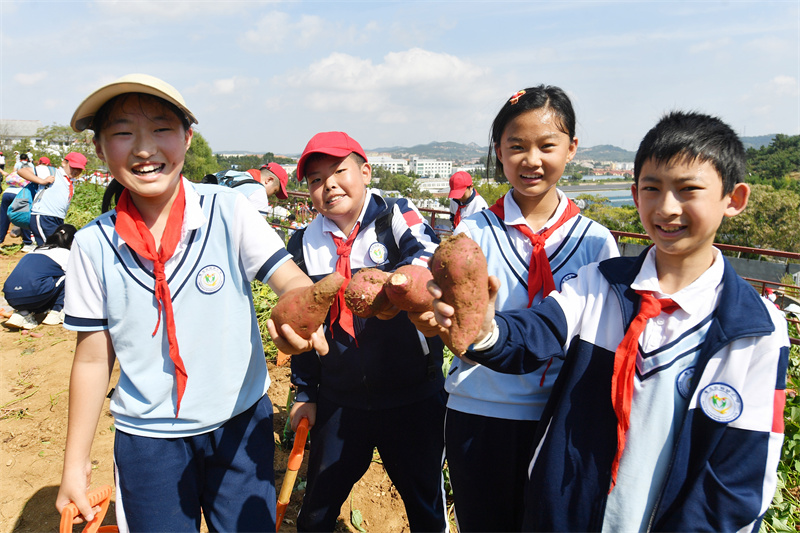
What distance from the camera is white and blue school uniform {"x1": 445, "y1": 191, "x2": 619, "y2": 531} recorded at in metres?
1.54

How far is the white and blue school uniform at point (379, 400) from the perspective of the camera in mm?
1854

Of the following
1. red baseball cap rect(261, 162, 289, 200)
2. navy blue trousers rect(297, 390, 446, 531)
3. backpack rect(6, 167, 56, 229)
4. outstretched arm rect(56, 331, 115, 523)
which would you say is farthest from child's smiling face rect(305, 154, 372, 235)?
backpack rect(6, 167, 56, 229)

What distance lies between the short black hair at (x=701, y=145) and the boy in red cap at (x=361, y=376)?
83cm

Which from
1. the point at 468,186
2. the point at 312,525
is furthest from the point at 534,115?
the point at 468,186

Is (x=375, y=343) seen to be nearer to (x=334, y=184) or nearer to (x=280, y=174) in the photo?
(x=334, y=184)

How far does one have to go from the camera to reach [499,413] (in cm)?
155

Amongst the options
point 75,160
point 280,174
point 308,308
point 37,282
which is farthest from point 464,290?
point 75,160

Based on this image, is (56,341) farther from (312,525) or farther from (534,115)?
(534,115)

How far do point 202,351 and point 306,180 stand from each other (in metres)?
0.83

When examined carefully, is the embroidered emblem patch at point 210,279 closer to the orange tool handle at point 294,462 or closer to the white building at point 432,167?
the orange tool handle at point 294,462

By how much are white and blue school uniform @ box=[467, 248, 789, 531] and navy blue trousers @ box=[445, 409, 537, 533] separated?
0.15 metres

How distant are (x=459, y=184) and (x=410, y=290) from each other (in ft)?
15.6

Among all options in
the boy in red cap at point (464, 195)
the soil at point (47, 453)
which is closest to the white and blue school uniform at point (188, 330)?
the soil at point (47, 453)

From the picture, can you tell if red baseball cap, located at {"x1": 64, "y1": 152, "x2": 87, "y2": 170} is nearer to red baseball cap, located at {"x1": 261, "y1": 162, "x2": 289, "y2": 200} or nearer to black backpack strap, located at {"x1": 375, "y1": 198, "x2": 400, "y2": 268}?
red baseball cap, located at {"x1": 261, "y1": 162, "x2": 289, "y2": 200}
